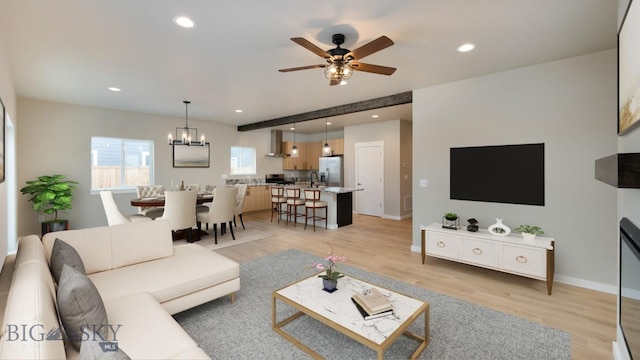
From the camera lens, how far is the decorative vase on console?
328 cm

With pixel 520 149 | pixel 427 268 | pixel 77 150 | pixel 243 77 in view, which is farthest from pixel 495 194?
pixel 77 150

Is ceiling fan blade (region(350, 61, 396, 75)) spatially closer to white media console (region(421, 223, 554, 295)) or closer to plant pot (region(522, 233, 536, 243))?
white media console (region(421, 223, 554, 295))

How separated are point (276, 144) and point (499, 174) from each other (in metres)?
6.56

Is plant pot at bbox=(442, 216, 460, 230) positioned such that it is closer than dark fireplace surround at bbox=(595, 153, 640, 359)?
No

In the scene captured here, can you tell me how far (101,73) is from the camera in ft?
11.8

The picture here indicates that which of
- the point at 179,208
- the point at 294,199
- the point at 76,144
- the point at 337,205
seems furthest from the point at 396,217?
the point at 76,144

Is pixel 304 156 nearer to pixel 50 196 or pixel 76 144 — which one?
pixel 76 144

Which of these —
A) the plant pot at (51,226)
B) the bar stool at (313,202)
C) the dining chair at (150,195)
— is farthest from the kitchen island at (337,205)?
the plant pot at (51,226)

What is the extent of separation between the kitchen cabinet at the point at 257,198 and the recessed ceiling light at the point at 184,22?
5.78 metres

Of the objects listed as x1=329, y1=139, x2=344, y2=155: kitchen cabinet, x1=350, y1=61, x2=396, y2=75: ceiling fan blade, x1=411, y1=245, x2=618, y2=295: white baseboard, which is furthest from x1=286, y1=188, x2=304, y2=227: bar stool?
x1=411, y1=245, x2=618, y2=295: white baseboard

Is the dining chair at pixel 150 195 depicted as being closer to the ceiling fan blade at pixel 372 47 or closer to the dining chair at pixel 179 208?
the dining chair at pixel 179 208

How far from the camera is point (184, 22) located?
7.64ft

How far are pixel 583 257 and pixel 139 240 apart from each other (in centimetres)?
479

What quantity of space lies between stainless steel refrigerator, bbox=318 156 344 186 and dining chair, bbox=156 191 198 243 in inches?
178
